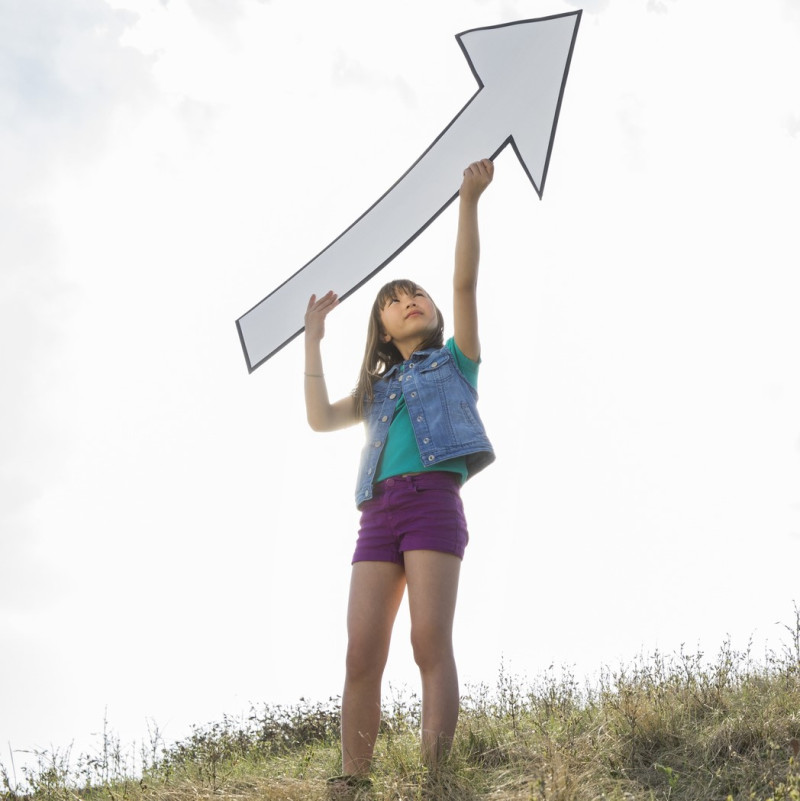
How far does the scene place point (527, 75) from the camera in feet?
11.1

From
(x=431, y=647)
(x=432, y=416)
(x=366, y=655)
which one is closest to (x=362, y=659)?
(x=366, y=655)

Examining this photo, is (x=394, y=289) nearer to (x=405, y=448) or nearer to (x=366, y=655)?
(x=405, y=448)

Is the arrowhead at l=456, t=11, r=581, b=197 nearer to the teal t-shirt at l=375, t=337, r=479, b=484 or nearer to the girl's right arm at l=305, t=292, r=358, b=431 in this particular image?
the teal t-shirt at l=375, t=337, r=479, b=484

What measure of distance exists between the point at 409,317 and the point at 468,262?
382 millimetres

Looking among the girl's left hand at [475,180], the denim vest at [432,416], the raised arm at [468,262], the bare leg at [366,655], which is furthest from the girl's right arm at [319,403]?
the girl's left hand at [475,180]

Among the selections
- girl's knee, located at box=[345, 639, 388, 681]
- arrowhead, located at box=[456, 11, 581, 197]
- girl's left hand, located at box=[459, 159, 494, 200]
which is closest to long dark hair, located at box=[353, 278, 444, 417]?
girl's left hand, located at box=[459, 159, 494, 200]

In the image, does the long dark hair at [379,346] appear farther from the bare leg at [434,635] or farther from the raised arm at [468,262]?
the bare leg at [434,635]

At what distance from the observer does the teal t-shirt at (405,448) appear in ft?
9.57

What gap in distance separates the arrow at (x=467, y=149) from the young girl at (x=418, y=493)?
255 millimetres

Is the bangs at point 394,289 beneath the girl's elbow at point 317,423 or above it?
above

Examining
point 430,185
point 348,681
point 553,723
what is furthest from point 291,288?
point 553,723

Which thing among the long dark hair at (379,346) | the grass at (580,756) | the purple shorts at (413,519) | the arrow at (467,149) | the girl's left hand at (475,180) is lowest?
the grass at (580,756)

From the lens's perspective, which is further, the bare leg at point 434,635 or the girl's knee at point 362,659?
the girl's knee at point 362,659

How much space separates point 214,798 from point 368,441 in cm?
136
